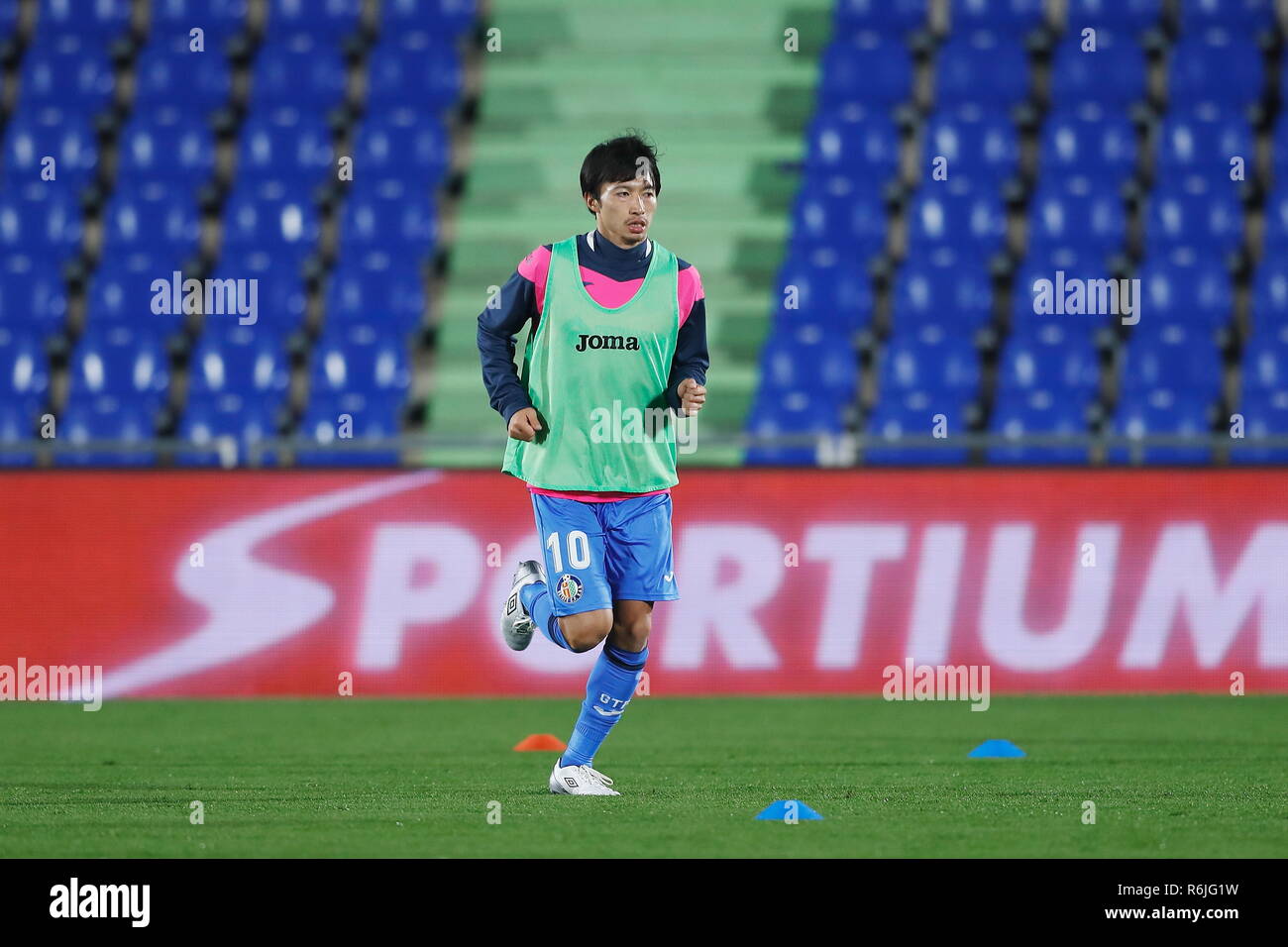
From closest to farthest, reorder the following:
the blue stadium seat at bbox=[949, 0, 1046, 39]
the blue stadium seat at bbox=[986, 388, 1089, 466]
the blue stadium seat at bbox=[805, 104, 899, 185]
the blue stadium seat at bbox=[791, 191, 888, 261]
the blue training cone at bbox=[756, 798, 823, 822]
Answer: the blue training cone at bbox=[756, 798, 823, 822]
the blue stadium seat at bbox=[986, 388, 1089, 466]
the blue stadium seat at bbox=[791, 191, 888, 261]
the blue stadium seat at bbox=[805, 104, 899, 185]
the blue stadium seat at bbox=[949, 0, 1046, 39]

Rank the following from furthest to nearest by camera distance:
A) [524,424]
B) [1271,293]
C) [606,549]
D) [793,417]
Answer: [1271,293], [793,417], [606,549], [524,424]

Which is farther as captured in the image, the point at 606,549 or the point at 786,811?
the point at 606,549

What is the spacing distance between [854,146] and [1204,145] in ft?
8.19

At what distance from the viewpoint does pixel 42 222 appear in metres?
14.6

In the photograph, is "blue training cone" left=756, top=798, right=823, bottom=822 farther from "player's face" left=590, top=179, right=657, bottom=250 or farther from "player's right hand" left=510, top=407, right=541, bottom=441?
"player's face" left=590, top=179, right=657, bottom=250

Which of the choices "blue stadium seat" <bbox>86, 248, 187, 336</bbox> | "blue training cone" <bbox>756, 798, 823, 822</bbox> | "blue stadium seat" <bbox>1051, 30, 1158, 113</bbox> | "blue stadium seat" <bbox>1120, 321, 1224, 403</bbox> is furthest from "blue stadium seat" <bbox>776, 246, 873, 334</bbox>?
"blue training cone" <bbox>756, 798, 823, 822</bbox>

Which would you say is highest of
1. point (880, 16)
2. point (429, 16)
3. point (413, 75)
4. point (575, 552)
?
point (429, 16)

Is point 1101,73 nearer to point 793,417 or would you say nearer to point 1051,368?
point 1051,368

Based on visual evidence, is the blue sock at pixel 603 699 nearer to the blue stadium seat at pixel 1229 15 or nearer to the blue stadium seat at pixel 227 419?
the blue stadium seat at pixel 227 419

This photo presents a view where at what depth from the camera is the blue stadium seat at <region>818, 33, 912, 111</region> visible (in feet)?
50.4

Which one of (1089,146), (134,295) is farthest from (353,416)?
(1089,146)

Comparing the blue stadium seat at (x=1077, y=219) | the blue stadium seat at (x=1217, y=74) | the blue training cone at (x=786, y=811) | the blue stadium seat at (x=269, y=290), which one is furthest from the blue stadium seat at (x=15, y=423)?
the blue stadium seat at (x=1217, y=74)

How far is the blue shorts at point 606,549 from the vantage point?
660 cm

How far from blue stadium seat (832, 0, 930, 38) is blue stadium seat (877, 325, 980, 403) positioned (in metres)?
3.56
